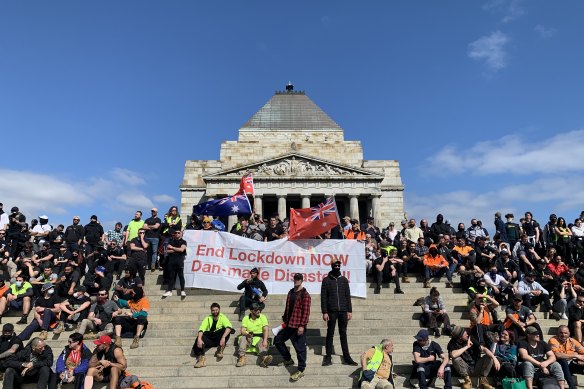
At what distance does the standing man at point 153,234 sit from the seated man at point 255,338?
498 centimetres

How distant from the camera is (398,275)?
11.8 meters

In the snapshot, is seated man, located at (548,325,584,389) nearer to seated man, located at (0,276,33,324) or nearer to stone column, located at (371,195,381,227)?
seated man, located at (0,276,33,324)

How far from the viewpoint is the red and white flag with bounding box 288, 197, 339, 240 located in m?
11.2

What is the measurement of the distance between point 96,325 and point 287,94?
2008 inches

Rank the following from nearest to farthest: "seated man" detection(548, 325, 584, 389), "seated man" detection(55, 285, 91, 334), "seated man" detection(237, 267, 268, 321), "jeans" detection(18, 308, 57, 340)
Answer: "seated man" detection(548, 325, 584, 389) → "jeans" detection(18, 308, 57, 340) → "seated man" detection(55, 285, 91, 334) → "seated man" detection(237, 267, 268, 321)

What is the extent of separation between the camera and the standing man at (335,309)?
8070 mm

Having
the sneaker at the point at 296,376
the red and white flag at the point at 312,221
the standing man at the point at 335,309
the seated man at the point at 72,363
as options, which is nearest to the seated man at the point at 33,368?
the seated man at the point at 72,363

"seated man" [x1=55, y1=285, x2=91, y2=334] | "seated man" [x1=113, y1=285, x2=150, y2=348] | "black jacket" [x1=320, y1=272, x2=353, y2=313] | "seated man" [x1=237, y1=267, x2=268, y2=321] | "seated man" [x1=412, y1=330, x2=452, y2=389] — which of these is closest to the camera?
"seated man" [x1=412, y1=330, x2=452, y2=389]

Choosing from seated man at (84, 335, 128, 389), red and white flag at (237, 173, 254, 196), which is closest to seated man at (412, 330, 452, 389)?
seated man at (84, 335, 128, 389)

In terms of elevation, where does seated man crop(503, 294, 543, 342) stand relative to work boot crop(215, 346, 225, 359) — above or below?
above

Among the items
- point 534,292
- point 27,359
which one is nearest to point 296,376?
point 27,359

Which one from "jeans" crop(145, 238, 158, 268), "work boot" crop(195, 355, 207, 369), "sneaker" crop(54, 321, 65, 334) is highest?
"jeans" crop(145, 238, 158, 268)

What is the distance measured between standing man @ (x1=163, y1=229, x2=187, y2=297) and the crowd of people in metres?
0.03

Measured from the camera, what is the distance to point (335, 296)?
8.20 meters
